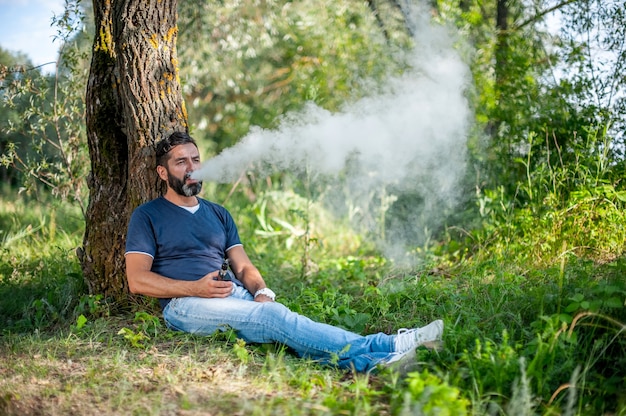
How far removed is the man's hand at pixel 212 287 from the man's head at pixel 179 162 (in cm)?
57

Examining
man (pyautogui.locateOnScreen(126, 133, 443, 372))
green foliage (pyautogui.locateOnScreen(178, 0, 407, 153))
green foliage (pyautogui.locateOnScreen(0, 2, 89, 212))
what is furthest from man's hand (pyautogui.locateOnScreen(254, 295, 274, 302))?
green foliage (pyautogui.locateOnScreen(178, 0, 407, 153))

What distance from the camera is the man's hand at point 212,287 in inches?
130

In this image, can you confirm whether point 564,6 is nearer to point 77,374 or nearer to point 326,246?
point 326,246

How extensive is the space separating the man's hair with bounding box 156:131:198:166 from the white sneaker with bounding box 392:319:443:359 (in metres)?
1.77

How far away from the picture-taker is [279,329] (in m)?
3.18

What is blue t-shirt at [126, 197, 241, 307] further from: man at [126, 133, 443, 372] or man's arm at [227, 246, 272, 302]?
man's arm at [227, 246, 272, 302]

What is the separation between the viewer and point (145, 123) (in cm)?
394

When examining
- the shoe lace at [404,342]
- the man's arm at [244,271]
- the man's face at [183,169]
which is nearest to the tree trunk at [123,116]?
the man's face at [183,169]

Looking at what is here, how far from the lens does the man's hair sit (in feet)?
12.1

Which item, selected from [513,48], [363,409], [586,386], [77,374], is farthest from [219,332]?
[513,48]

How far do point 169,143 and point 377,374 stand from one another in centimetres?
188

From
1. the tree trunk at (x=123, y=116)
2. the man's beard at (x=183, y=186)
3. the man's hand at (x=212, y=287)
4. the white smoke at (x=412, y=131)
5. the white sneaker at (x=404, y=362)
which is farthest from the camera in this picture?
the white smoke at (x=412, y=131)

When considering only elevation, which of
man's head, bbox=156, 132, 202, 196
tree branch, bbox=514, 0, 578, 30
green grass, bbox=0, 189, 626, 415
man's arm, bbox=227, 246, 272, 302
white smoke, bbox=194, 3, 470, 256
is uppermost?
tree branch, bbox=514, 0, 578, 30

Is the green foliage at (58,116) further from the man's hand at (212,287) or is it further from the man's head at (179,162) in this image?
the man's hand at (212,287)
